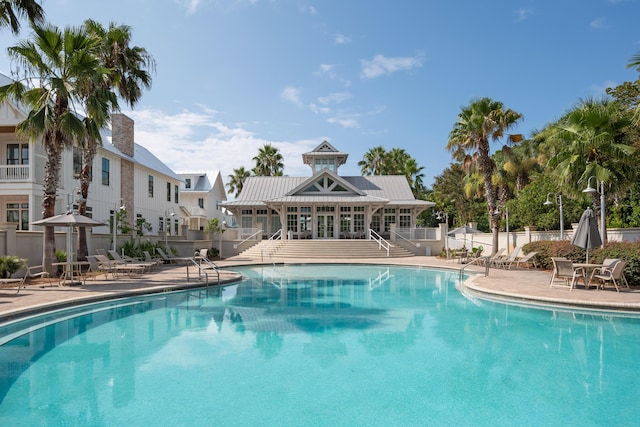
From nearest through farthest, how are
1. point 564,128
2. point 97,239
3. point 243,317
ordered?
1. point 243,317
2. point 564,128
3. point 97,239

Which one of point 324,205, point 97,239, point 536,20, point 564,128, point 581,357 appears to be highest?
point 536,20

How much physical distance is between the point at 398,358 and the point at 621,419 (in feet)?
10.1

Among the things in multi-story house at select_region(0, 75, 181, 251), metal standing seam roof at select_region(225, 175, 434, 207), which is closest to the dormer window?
metal standing seam roof at select_region(225, 175, 434, 207)

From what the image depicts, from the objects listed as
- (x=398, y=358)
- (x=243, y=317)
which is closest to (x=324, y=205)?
(x=243, y=317)

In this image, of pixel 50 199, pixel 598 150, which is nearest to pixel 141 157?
pixel 50 199

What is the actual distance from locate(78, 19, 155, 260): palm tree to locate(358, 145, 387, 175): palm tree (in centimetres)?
3197

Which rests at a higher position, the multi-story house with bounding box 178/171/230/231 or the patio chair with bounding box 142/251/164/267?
the multi-story house with bounding box 178/171/230/231

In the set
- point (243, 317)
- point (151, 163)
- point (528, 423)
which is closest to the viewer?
point (528, 423)

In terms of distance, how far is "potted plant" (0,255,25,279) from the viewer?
1268 centimetres

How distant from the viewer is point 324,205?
104 ft

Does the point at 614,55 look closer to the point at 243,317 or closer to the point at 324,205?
the point at 243,317

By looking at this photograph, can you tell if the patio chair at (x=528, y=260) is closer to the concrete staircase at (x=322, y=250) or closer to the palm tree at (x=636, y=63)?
the palm tree at (x=636, y=63)

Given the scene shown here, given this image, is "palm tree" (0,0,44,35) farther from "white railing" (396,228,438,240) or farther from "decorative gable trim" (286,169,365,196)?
"white railing" (396,228,438,240)

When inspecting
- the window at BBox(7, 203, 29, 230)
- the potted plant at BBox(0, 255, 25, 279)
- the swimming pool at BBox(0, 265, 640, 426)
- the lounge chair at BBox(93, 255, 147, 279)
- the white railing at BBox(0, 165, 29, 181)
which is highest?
the white railing at BBox(0, 165, 29, 181)
